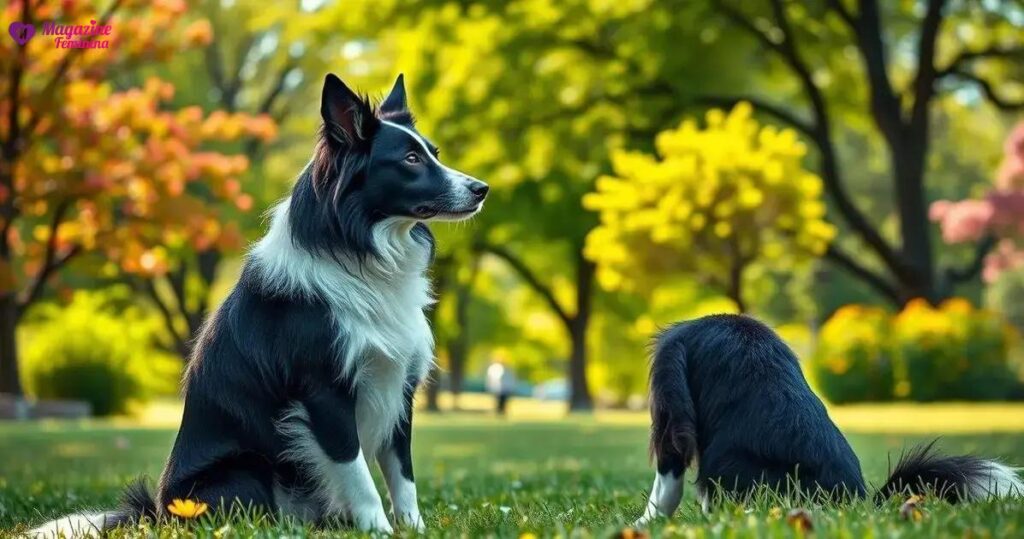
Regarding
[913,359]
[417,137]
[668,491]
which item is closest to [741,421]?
[668,491]

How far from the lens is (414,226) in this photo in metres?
5.03

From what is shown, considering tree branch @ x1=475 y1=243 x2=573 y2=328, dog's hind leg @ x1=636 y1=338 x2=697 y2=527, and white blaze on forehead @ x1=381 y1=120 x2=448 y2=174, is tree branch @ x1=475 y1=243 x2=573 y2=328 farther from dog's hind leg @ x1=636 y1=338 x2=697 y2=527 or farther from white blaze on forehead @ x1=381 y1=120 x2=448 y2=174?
dog's hind leg @ x1=636 y1=338 x2=697 y2=527

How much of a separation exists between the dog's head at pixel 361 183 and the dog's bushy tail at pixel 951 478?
2174 millimetres

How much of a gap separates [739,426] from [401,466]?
151cm

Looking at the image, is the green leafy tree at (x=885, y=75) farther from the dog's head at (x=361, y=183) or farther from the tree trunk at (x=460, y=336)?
the dog's head at (x=361, y=183)

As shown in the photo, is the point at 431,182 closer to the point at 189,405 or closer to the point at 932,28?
the point at 189,405

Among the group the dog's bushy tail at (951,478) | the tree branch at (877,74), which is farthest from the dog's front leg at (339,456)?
the tree branch at (877,74)

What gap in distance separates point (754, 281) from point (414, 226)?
38485 mm

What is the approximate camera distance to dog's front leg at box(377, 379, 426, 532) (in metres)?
5.04

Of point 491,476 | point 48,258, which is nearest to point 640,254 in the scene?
point 48,258

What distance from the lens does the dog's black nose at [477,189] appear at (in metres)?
4.96

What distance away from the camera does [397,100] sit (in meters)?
Answer: 5.25

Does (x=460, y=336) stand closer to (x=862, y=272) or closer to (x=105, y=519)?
(x=862, y=272)

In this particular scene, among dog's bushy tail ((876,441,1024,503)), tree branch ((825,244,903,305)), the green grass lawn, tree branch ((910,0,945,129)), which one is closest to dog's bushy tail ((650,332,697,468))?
the green grass lawn
